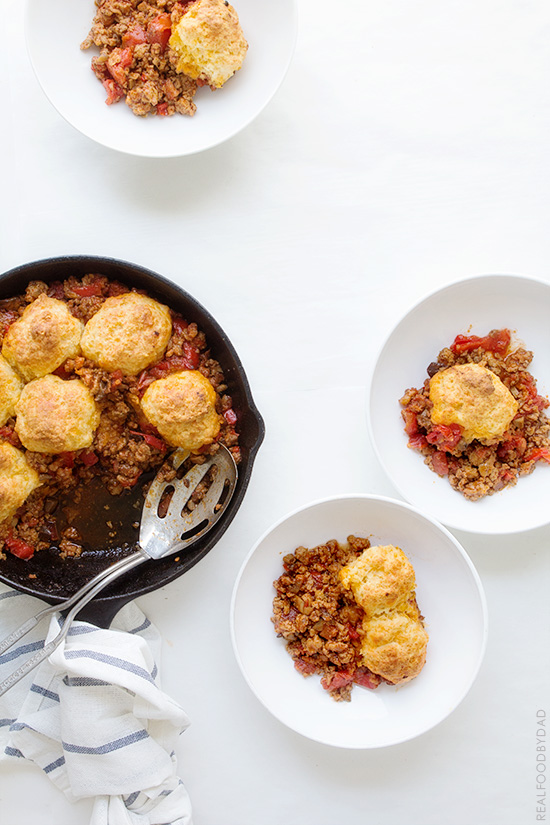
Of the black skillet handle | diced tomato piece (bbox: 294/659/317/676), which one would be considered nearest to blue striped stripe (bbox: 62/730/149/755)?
the black skillet handle

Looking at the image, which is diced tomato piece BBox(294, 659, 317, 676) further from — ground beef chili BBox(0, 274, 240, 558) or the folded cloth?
ground beef chili BBox(0, 274, 240, 558)

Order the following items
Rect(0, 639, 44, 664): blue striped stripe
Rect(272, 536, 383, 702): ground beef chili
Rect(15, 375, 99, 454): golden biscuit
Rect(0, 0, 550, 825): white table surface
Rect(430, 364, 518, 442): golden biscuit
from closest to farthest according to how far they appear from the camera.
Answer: Rect(15, 375, 99, 454): golden biscuit → Rect(430, 364, 518, 442): golden biscuit → Rect(272, 536, 383, 702): ground beef chili → Rect(0, 639, 44, 664): blue striped stripe → Rect(0, 0, 550, 825): white table surface

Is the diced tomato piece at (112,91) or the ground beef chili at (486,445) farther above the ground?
the diced tomato piece at (112,91)

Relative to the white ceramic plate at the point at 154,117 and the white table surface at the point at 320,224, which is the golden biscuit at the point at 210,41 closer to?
the white ceramic plate at the point at 154,117

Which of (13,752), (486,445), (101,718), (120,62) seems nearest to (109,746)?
(101,718)

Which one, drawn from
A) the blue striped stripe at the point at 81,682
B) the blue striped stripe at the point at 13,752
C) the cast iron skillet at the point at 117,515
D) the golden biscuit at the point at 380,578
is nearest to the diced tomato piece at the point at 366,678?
the golden biscuit at the point at 380,578
